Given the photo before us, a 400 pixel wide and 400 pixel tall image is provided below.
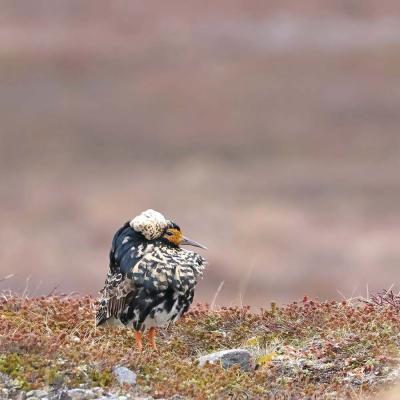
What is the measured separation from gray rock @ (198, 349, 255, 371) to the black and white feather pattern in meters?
0.61

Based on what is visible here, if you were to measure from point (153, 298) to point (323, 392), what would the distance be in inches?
80.0

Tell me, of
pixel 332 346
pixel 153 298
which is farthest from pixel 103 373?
pixel 332 346

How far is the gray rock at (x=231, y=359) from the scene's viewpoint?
12.5 metres

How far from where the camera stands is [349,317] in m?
14.3

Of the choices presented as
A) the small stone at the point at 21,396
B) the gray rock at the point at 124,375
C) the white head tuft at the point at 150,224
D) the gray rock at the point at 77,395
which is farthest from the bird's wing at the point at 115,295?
the small stone at the point at 21,396

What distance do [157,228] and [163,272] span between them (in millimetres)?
590

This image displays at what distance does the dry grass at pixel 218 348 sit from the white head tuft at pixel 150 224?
1.19 m

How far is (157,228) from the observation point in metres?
13.2

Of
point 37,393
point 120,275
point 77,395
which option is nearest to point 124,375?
point 77,395

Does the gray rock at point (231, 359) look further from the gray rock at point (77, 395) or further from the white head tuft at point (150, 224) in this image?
the gray rock at point (77, 395)

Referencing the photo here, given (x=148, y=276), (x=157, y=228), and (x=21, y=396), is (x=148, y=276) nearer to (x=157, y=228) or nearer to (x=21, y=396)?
(x=157, y=228)

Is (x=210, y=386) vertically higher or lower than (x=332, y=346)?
lower

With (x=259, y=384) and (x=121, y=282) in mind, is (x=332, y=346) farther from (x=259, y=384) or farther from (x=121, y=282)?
(x=121, y=282)

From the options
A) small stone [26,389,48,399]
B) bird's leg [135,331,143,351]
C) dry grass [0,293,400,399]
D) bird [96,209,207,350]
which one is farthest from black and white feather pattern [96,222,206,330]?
small stone [26,389,48,399]
